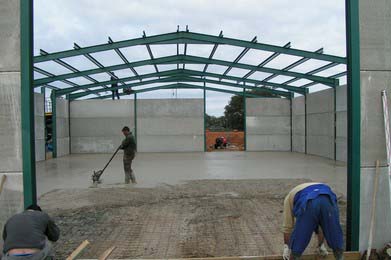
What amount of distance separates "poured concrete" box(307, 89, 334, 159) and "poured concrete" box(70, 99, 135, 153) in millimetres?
9992

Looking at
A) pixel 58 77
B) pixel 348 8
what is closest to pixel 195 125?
pixel 58 77

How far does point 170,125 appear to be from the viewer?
844 inches

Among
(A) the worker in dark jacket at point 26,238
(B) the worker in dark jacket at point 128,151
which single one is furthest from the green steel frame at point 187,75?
(B) the worker in dark jacket at point 128,151

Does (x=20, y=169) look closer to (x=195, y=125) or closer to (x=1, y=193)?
(x=1, y=193)

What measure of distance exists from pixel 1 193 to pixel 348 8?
4.37 meters

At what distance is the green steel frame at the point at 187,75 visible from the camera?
12.8 ft

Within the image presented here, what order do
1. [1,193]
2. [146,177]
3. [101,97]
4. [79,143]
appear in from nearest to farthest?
[1,193] < [146,177] < [79,143] < [101,97]

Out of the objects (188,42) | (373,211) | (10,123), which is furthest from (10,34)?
(188,42)

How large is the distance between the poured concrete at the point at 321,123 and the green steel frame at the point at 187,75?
859 mm

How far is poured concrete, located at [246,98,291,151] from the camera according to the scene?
21.8 meters

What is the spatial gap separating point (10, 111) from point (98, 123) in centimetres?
1766

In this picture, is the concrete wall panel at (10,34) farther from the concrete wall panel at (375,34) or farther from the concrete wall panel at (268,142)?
the concrete wall panel at (268,142)

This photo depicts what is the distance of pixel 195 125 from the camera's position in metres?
21.5

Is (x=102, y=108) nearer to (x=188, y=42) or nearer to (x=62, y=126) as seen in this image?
(x=62, y=126)
